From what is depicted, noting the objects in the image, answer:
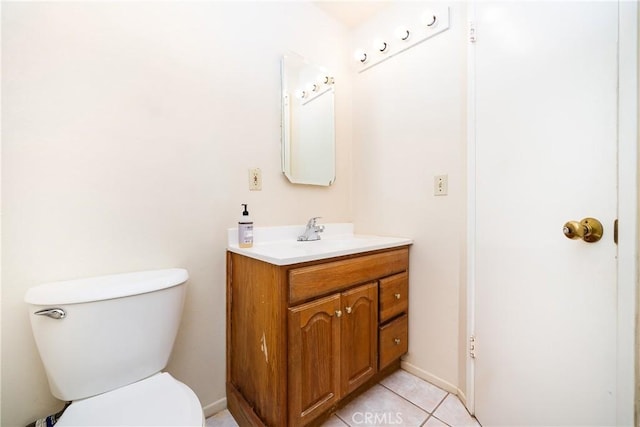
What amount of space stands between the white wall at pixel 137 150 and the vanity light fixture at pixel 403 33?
2.04ft

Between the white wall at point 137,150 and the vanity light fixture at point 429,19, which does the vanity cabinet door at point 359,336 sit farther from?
the vanity light fixture at point 429,19

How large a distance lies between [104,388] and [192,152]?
0.95 meters

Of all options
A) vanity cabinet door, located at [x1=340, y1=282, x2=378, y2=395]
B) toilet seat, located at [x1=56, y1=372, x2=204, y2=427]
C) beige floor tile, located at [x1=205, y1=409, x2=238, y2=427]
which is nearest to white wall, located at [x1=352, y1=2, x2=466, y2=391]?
vanity cabinet door, located at [x1=340, y1=282, x2=378, y2=395]

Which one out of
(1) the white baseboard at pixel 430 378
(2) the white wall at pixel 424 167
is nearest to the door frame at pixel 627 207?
(2) the white wall at pixel 424 167

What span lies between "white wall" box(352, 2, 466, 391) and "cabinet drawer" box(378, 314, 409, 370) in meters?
0.06

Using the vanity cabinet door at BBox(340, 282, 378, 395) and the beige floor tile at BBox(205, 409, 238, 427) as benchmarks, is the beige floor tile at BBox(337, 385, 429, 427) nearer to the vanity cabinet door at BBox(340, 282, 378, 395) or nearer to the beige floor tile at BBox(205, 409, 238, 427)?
the vanity cabinet door at BBox(340, 282, 378, 395)

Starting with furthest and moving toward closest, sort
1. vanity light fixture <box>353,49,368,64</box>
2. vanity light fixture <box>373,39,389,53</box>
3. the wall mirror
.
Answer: vanity light fixture <box>353,49,368,64</box> < vanity light fixture <box>373,39,389,53</box> < the wall mirror

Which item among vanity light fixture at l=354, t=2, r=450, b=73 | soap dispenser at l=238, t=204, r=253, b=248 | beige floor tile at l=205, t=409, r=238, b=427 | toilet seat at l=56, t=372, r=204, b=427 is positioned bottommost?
beige floor tile at l=205, t=409, r=238, b=427

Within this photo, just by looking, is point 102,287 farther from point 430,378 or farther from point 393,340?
point 430,378

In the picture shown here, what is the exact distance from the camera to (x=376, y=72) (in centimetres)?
172

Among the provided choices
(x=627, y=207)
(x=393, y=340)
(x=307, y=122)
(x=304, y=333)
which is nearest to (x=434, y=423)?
(x=393, y=340)

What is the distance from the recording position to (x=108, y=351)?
84 cm

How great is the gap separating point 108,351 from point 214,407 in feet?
2.24

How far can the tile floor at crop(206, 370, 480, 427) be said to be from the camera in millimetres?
1187
